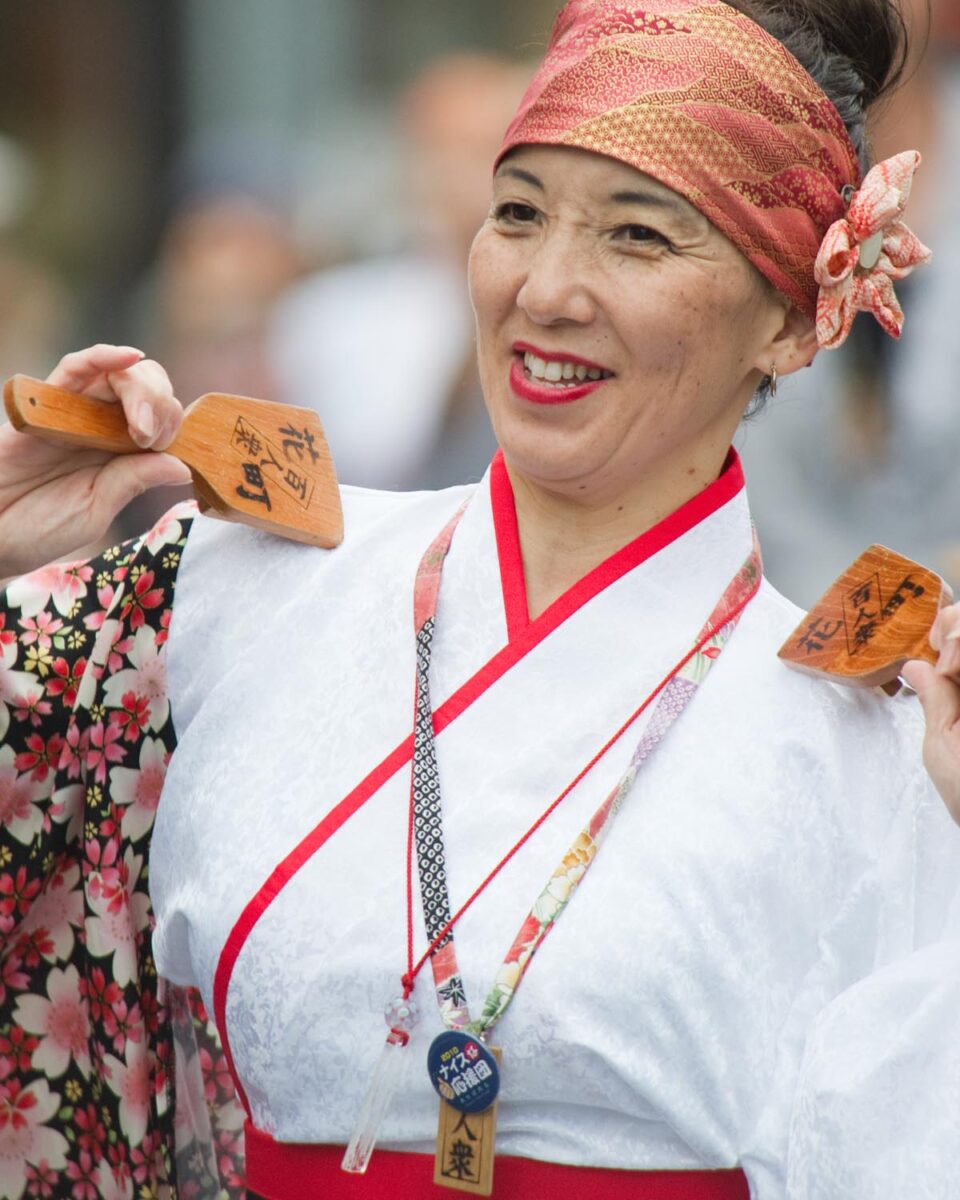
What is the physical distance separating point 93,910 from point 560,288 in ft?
2.76

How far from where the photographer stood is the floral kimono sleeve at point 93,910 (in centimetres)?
190

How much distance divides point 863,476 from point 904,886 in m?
1.44

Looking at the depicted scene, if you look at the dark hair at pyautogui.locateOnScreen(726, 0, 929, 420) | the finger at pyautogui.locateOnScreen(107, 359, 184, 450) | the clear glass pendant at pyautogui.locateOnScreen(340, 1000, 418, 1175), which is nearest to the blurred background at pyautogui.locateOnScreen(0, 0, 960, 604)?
the dark hair at pyautogui.locateOnScreen(726, 0, 929, 420)

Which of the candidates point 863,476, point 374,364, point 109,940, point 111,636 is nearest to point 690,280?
point 111,636

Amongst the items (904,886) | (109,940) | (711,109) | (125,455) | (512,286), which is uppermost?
(711,109)

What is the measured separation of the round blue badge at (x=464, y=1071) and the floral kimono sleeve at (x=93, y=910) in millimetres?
488

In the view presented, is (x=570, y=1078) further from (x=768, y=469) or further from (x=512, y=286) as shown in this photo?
(x=768, y=469)

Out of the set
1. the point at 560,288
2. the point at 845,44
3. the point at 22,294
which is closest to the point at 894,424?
the point at 845,44

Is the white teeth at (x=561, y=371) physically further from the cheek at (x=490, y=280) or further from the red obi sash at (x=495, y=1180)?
the red obi sash at (x=495, y=1180)

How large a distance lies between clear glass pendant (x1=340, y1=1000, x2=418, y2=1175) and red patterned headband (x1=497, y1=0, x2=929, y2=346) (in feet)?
2.55

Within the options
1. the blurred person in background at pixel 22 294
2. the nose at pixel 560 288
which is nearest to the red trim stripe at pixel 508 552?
the nose at pixel 560 288

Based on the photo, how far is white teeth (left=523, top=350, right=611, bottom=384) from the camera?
169 cm

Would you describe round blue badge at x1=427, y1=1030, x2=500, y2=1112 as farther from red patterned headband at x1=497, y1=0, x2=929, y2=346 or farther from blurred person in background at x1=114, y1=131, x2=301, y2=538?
blurred person in background at x1=114, y1=131, x2=301, y2=538

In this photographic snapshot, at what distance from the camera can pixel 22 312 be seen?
4004 millimetres
